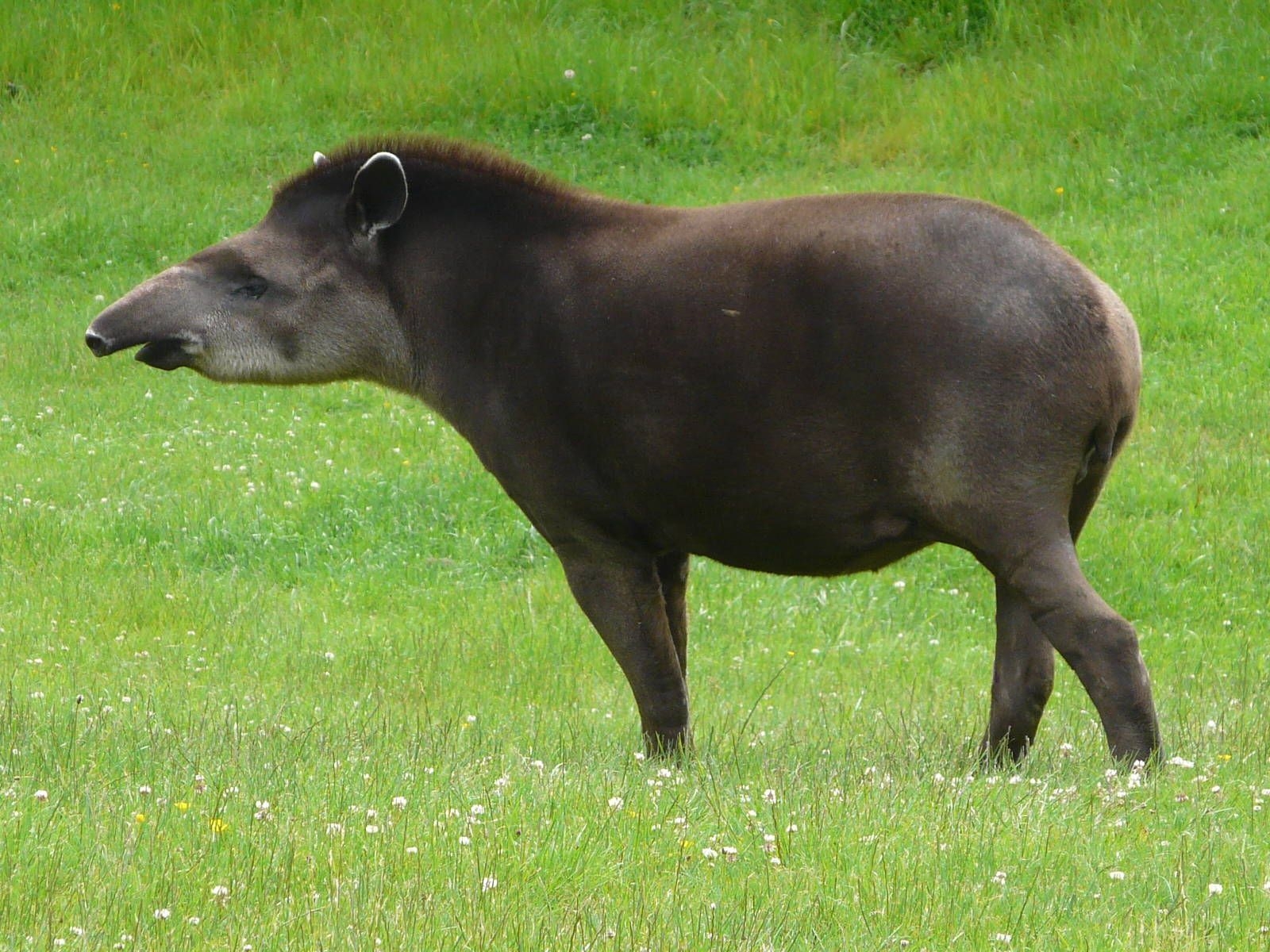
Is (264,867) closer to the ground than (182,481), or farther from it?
farther from it

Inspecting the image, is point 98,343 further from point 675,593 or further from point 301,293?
point 675,593

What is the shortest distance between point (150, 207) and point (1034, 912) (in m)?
16.6

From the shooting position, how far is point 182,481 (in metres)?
13.1

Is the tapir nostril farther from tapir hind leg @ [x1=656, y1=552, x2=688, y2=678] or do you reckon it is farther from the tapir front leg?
tapir hind leg @ [x1=656, y1=552, x2=688, y2=678]

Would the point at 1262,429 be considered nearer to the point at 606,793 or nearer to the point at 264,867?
the point at 606,793

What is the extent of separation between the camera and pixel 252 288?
738 centimetres

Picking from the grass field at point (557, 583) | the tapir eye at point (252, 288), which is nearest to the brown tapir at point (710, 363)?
the tapir eye at point (252, 288)

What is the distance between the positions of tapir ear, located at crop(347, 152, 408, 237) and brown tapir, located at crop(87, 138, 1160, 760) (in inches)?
0.5

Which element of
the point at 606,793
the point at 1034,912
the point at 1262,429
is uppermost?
the point at 1034,912

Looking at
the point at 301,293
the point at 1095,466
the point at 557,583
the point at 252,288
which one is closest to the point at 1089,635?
the point at 1095,466

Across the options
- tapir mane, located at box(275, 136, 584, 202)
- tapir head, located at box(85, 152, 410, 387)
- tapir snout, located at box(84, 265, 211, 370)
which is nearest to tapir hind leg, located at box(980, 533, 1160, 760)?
tapir mane, located at box(275, 136, 584, 202)

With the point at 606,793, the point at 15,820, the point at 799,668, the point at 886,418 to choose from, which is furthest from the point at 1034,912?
the point at 799,668

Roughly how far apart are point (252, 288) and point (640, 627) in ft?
7.25

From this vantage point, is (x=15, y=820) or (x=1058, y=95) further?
(x=1058, y=95)
